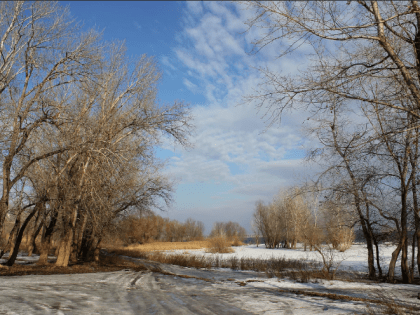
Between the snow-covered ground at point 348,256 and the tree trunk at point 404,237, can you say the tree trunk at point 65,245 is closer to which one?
the snow-covered ground at point 348,256

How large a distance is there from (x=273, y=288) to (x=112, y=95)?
38.6 ft

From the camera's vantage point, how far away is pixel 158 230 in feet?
241

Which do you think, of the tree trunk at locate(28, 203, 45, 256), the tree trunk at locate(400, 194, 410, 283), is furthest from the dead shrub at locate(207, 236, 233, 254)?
the tree trunk at locate(400, 194, 410, 283)

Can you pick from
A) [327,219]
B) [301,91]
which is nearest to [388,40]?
[301,91]

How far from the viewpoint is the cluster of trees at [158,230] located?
4212cm

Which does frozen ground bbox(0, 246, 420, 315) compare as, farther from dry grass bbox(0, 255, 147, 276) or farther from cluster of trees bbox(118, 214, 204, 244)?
cluster of trees bbox(118, 214, 204, 244)

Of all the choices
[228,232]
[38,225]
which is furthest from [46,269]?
[228,232]

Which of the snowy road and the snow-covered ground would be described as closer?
the snowy road

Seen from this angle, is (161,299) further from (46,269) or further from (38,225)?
(38,225)

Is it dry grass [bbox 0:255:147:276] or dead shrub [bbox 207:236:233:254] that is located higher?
dry grass [bbox 0:255:147:276]

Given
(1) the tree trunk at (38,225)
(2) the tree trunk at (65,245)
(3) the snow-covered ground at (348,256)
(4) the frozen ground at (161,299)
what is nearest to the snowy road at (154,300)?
(4) the frozen ground at (161,299)

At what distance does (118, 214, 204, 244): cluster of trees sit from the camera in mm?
42125

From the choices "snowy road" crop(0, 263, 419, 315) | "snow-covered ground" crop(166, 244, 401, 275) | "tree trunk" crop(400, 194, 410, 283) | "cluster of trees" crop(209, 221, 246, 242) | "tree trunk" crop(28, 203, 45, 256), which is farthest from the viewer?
"cluster of trees" crop(209, 221, 246, 242)

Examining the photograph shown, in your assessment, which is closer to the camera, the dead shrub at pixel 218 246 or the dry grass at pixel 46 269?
the dry grass at pixel 46 269
